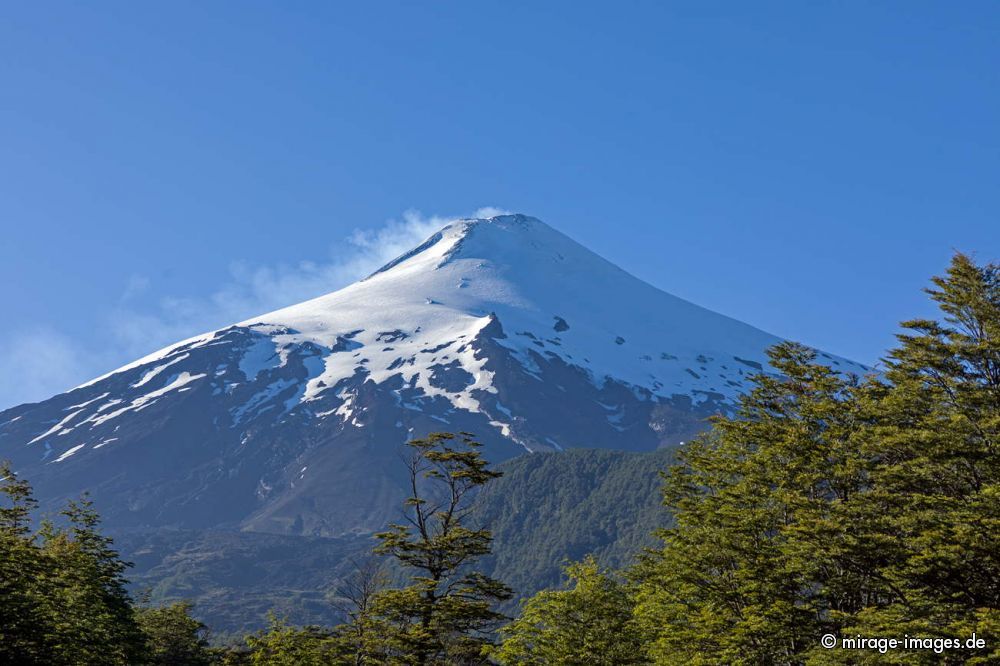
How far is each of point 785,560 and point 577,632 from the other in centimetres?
1018

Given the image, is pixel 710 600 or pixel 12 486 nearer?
pixel 710 600

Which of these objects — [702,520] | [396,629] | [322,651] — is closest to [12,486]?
[322,651]

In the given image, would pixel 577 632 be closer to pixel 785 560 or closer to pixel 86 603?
pixel 785 560

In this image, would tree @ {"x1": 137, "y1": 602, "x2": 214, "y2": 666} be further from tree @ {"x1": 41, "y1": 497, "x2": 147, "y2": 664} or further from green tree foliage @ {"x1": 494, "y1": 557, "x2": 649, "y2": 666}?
green tree foliage @ {"x1": 494, "y1": 557, "x2": 649, "y2": 666}

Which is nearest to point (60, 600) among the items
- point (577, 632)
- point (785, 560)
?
point (577, 632)

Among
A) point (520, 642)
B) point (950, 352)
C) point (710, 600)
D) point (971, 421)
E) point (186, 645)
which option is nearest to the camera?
point (971, 421)

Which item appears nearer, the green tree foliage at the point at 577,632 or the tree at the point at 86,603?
the tree at the point at 86,603

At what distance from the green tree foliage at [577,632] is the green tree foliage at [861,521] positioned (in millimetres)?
1246

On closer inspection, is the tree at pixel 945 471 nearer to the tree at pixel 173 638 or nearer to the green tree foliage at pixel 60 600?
the green tree foliage at pixel 60 600

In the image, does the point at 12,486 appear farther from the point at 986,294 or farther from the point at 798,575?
the point at 986,294

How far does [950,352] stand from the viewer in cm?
3306

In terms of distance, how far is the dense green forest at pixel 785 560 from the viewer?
93.7 feet

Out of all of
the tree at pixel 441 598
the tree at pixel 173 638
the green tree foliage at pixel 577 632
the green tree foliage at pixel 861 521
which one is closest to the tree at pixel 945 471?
the green tree foliage at pixel 861 521

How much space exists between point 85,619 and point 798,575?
30.7 m
